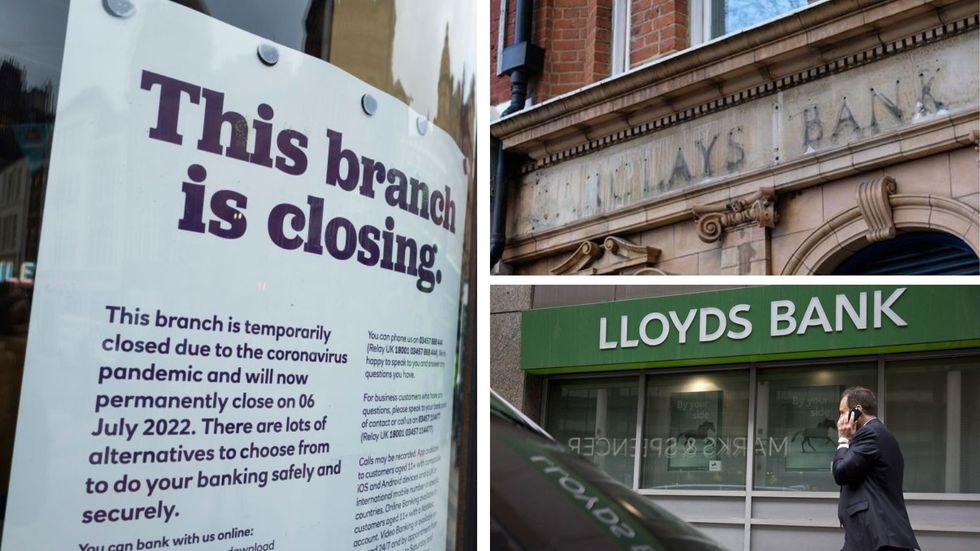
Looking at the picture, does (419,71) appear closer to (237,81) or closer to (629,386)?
(237,81)

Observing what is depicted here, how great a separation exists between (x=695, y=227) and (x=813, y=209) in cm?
113

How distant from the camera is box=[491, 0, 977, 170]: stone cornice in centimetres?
615

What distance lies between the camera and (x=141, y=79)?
4.29ft

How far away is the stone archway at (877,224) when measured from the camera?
5.91 metres

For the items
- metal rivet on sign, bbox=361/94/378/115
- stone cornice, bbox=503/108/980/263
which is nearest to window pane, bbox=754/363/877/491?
stone cornice, bbox=503/108/980/263

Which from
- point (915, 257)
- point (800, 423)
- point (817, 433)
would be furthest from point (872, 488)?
point (800, 423)

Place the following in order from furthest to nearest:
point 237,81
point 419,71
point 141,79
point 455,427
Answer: point 455,427 < point 419,71 < point 237,81 < point 141,79

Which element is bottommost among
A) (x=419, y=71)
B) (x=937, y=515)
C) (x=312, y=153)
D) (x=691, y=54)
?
(x=937, y=515)

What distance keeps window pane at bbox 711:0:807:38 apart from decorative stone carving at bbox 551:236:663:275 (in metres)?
2.16

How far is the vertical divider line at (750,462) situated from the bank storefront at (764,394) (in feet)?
0.04

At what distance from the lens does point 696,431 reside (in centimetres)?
827

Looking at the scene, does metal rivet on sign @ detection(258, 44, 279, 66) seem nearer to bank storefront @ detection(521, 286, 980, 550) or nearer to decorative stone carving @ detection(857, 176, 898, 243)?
decorative stone carving @ detection(857, 176, 898, 243)

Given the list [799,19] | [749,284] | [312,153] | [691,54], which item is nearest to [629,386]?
[749,284]

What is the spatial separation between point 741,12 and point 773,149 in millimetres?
1743
